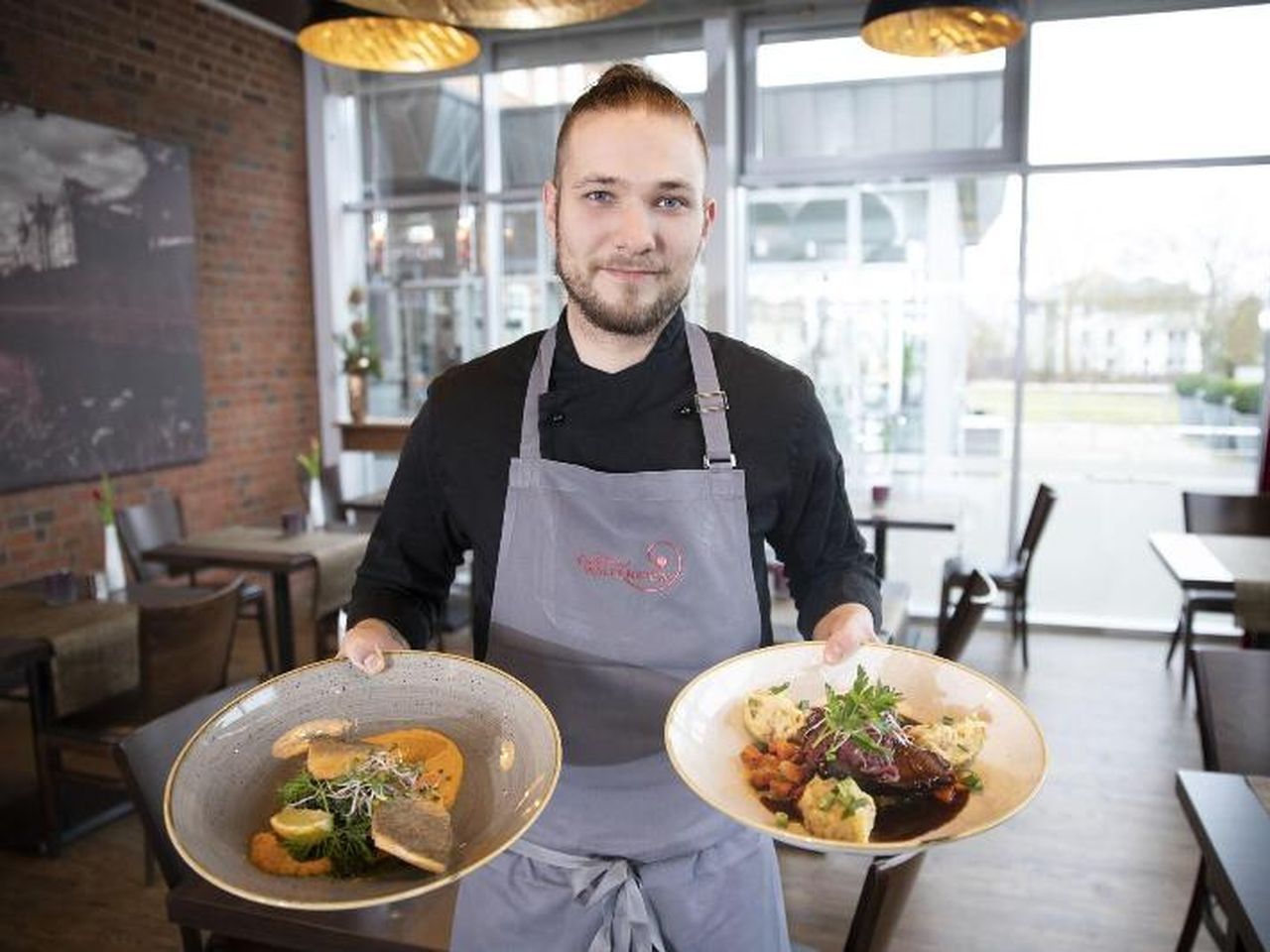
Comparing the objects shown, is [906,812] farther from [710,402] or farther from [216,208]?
[216,208]

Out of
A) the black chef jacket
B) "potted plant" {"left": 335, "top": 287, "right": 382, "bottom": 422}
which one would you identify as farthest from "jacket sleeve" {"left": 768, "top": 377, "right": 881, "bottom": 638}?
"potted plant" {"left": 335, "top": 287, "right": 382, "bottom": 422}

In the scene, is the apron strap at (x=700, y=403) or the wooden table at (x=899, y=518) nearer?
the apron strap at (x=700, y=403)

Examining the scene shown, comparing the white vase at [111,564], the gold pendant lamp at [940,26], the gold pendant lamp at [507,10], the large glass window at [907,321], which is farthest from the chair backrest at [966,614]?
the large glass window at [907,321]

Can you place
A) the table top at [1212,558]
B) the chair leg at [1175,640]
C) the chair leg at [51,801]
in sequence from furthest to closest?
the chair leg at [1175,640]
the table top at [1212,558]
the chair leg at [51,801]

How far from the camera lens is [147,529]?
4320mm

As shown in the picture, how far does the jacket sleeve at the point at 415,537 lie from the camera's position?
140cm

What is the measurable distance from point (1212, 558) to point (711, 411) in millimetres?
2991

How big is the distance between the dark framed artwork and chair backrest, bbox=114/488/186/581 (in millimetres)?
358

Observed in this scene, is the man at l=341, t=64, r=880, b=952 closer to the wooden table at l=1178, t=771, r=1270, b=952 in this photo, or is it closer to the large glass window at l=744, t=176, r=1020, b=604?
the wooden table at l=1178, t=771, r=1270, b=952

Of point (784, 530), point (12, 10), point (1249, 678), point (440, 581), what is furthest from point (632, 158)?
point (12, 10)

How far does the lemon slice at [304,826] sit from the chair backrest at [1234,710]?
1724 mm

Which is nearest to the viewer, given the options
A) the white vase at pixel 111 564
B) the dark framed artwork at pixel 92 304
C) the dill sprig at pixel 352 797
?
the dill sprig at pixel 352 797

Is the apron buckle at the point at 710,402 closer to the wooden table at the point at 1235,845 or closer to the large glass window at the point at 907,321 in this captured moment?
the wooden table at the point at 1235,845

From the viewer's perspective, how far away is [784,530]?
4.53 feet
